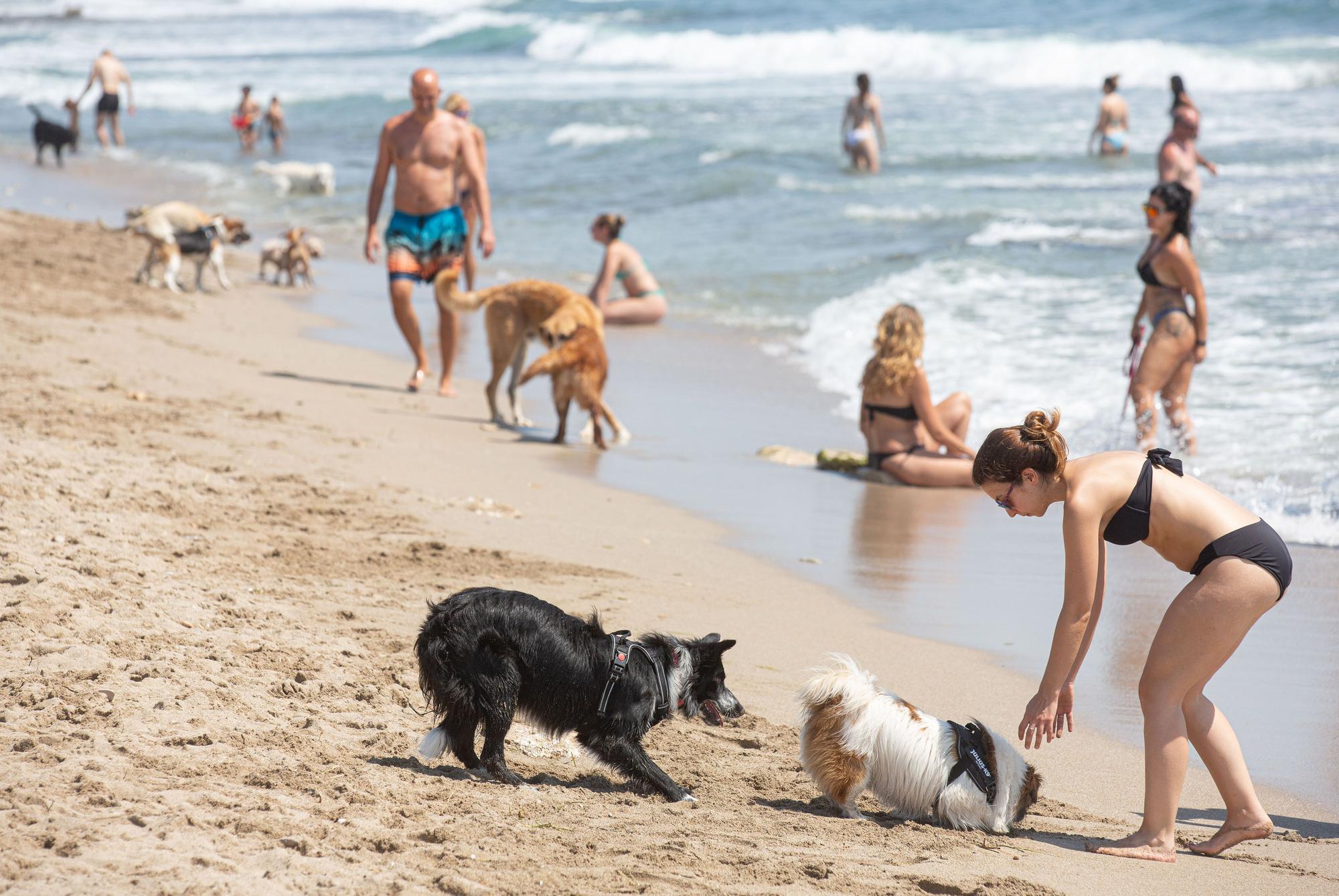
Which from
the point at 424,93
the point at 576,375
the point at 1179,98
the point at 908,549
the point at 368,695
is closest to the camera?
the point at 368,695

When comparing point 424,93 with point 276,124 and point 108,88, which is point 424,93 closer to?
point 276,124

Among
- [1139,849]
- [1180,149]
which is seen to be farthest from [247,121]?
[1139,849]

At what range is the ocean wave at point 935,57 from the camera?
3183 centimetres

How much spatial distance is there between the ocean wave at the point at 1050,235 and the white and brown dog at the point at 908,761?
1242 centimetres

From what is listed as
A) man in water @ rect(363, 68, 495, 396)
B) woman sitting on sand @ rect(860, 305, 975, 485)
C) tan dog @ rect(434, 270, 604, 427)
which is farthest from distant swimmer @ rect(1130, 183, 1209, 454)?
man in water @ rect(363, 68, 495, 396)

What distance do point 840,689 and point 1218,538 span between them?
119cm

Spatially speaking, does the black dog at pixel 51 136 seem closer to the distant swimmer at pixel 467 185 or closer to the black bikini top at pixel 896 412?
the distant swimmer at pixel 467 185

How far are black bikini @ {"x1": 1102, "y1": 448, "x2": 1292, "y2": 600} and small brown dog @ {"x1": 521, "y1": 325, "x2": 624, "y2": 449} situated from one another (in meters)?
5.02

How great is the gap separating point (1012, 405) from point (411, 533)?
5468 millimetres

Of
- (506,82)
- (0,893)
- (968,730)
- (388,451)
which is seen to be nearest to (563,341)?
(388,451)

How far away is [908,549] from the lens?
6742 mm

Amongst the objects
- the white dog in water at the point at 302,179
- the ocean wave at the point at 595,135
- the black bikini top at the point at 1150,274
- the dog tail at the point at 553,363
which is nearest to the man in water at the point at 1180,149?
→ the black bikini top at the point at 1150,274

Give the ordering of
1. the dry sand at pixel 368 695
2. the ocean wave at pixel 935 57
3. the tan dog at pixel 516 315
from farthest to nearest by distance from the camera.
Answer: the ocean wave at pixel 935 57, the tan dog at pixel 516 315, the dry sand at pixel 368 695

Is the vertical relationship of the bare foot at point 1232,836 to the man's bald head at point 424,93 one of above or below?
below
